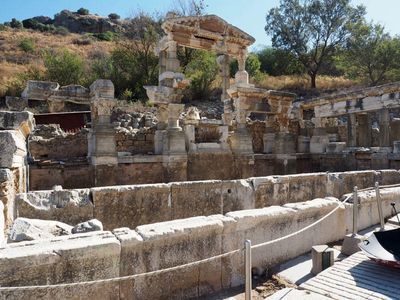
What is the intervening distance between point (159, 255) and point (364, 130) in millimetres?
15314

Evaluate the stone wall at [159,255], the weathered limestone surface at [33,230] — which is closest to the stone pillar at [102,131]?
the weathered limestone surface at [33,230]

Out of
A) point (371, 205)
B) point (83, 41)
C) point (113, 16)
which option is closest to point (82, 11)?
point (113, 16)

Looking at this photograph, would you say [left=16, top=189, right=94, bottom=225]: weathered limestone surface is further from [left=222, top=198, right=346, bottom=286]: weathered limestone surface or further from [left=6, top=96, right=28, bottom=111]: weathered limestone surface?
[left=6, top=96, right=28, bottom=111]: weathered limestone surface

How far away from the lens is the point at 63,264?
9.48 feet

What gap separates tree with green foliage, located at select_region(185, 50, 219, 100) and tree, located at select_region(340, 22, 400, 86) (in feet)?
40.4

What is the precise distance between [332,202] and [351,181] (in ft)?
10.6

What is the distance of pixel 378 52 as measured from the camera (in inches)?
1129

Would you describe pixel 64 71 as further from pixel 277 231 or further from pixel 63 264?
pixel 63 264

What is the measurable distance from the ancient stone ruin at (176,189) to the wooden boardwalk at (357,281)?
71 centimetres

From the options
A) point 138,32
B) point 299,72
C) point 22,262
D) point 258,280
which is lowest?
point 258,280

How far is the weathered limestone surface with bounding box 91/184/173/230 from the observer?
519 centimetres

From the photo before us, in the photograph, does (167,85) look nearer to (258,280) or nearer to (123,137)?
(123,137)

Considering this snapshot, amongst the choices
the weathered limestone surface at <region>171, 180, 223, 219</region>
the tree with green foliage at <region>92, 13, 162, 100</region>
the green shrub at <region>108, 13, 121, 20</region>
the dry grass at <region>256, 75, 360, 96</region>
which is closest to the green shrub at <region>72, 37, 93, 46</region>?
the green shrub at <region>108, 13, 121, 20</region>

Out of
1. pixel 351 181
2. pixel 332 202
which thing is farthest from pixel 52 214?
pixel 351 181
